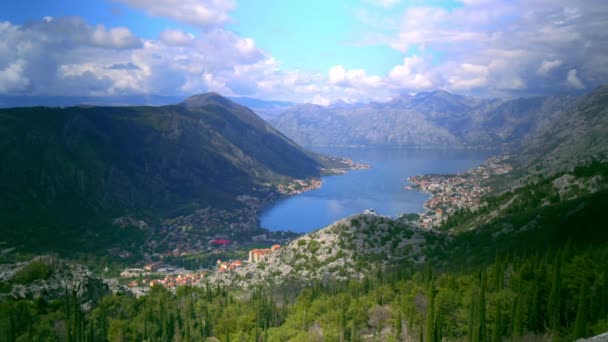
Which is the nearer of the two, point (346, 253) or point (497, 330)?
point (497, 330)

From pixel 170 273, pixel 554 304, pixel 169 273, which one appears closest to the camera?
pixel 554 304

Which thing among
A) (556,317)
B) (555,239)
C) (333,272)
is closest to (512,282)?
(556,317)

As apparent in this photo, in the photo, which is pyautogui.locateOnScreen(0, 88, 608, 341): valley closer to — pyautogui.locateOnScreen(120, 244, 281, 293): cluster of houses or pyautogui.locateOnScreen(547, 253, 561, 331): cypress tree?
pyautogui.locateOnScreen(547, 253, 561, 331): cypress tree

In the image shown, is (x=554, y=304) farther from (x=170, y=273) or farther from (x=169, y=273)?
(x=169, y=273)

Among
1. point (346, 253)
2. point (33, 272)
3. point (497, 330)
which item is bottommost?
point (33, 272)

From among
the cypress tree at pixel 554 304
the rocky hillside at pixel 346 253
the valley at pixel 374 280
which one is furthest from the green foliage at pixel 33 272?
the cypress tree at pixel 554 304

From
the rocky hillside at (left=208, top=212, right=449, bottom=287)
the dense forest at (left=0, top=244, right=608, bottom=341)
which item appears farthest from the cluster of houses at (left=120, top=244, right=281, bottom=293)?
the dense forest at (left=0, top=244, right=608, bottom=341)

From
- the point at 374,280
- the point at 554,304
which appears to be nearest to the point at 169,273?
the point at 374,280

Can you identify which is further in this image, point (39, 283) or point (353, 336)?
point (39, 283)

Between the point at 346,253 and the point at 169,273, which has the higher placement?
the point at 346,253

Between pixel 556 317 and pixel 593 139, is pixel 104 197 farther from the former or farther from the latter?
pixel 593 139
